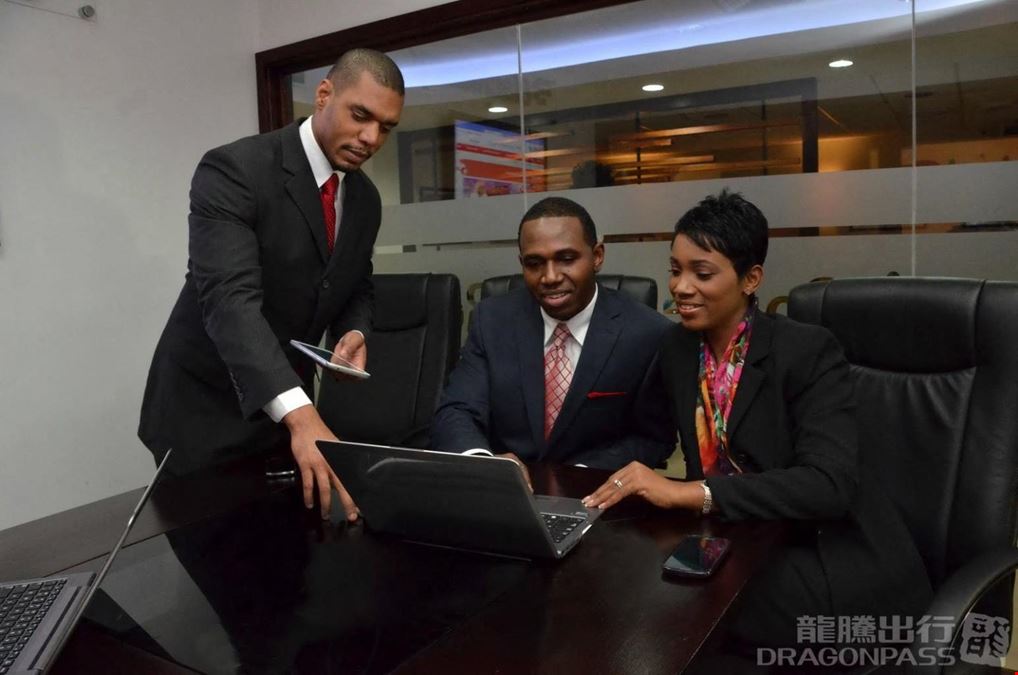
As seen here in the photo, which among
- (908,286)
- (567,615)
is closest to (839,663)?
(567,615)

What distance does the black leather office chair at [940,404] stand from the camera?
1.51 metres

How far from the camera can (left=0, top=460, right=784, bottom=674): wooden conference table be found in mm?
922

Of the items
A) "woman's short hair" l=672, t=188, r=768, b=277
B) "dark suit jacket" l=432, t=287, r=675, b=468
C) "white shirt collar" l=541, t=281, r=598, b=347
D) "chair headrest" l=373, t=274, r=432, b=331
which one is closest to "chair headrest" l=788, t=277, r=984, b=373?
"woman's short hair" l=672, t=188, r=768, b=277

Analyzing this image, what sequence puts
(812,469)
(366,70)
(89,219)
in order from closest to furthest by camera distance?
(812,469) → (366,70) → (89,219)

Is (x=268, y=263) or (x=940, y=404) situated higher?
(x=268, y=263)

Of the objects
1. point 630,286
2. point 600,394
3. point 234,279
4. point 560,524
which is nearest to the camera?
point 560,524

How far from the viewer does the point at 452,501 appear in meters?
1.18

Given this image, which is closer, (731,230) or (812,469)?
(812,469)

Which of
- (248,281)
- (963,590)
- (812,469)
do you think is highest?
(248,281)

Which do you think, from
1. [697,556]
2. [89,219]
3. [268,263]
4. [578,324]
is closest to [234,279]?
[268,263]

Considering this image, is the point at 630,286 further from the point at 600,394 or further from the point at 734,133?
the point at 734,133

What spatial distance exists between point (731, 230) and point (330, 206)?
961 mm

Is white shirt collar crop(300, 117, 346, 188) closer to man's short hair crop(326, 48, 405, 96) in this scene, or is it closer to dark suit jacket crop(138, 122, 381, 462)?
dark suit jacket crop(138, 122, 381, 462)

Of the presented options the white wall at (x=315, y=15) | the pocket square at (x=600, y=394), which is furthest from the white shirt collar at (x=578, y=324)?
the white wall at (x=315, y=15)
